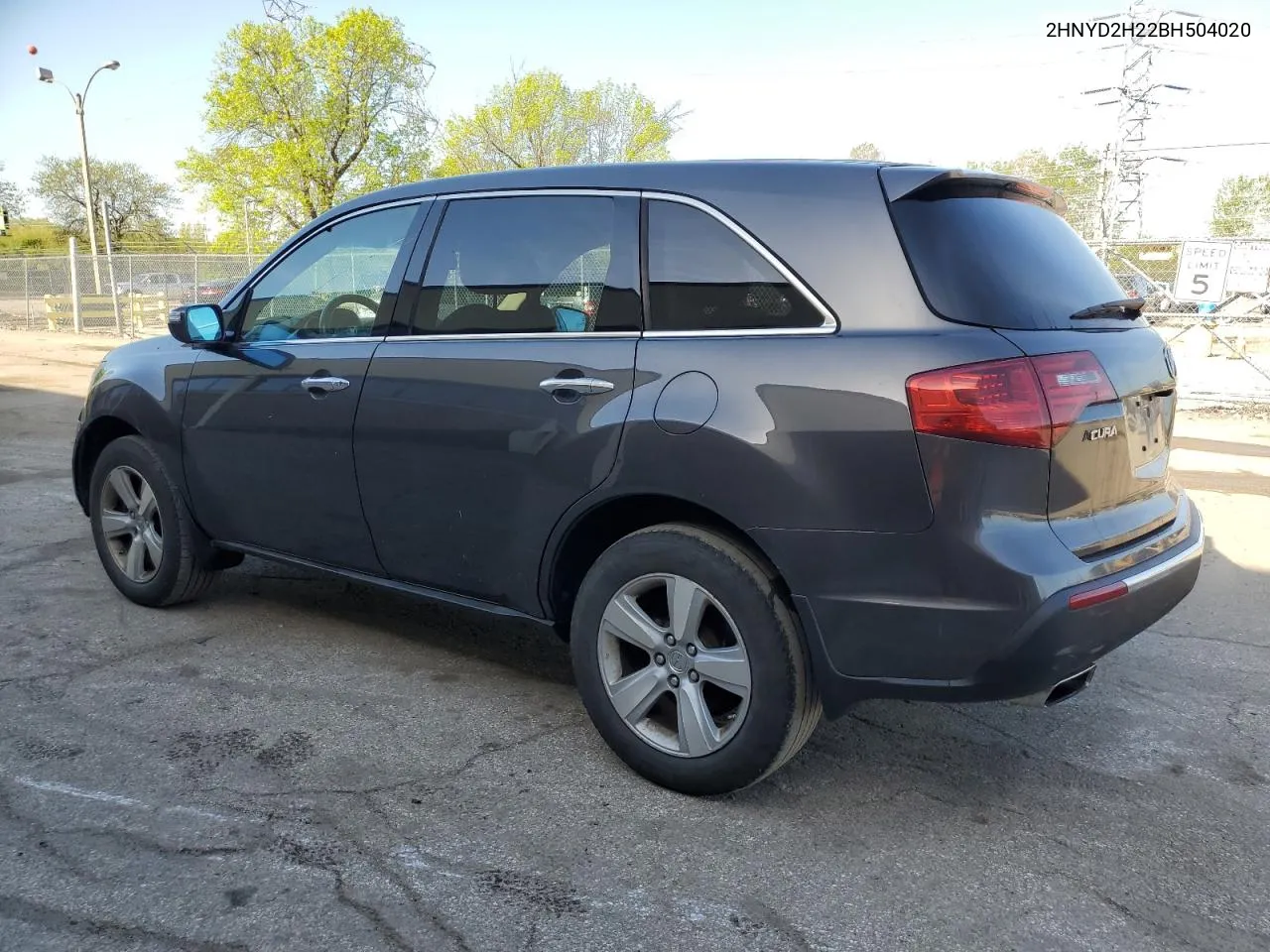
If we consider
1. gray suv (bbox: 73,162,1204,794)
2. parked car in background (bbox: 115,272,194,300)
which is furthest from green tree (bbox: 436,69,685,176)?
gray suv (bbox: 73,162,1204,794)

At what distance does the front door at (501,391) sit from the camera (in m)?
3.31

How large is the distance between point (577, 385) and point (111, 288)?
28589mm

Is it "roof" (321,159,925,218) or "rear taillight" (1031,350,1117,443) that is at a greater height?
"roof" (321,159,925,218)

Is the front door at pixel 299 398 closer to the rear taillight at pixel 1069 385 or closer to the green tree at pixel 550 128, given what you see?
the rear taillight at pixel 1069 385

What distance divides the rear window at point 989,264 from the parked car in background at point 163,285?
92.1 ft

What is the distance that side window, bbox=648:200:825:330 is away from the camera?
119 inches

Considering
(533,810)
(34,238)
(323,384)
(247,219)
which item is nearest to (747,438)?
(533,810)

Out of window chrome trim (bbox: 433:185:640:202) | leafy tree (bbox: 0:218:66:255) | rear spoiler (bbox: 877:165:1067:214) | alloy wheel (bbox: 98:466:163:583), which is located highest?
leafy tree (bbox: 0:218:66:255)

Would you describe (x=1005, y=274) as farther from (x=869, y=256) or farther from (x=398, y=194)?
(x=398, y=194)

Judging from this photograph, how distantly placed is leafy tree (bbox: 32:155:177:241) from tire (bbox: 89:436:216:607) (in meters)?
74.3

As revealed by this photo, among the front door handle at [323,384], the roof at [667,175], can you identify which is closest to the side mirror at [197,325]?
the front door handle at [323,384]

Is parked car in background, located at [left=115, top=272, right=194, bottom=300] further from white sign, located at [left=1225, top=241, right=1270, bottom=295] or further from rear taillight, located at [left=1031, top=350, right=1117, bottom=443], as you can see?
rear taillight, located at [left=1031, top=350, right=1117, bottom=443]

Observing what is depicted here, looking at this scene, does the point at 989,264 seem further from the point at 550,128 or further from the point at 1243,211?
the point at 550,128

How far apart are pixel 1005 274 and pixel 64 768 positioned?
3.14m
